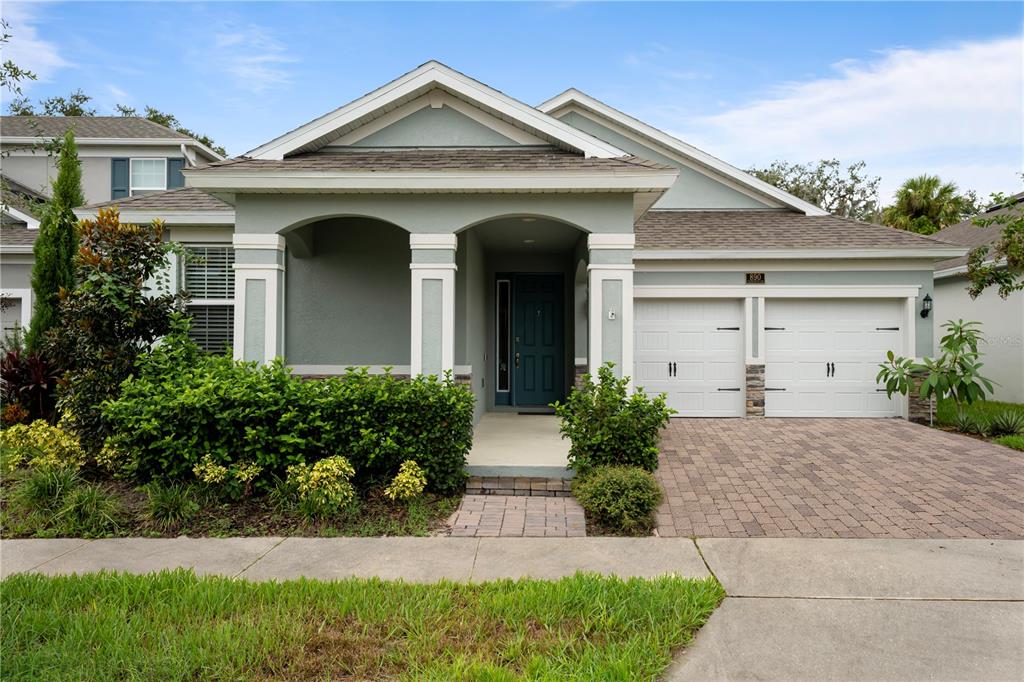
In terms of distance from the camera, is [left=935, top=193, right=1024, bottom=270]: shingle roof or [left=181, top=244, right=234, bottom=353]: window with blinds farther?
[left=935, top=193, right=1024, bottom=270]: shingle roof

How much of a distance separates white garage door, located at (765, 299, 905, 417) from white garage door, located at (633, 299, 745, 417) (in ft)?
2.02

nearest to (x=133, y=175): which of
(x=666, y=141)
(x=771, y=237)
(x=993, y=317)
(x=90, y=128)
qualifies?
(x=90, y=128)

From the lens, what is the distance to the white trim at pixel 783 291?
1048cm

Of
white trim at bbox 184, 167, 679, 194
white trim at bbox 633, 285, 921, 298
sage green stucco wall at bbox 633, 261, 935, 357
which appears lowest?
white trim at bbox 633, 285, 921, 298

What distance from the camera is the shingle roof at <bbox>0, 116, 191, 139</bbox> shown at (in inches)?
745

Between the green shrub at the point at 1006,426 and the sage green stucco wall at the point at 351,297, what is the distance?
8.94 metres

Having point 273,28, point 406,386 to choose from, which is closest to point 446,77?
point 273,28

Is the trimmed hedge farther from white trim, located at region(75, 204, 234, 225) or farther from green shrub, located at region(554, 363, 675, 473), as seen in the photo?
white trim, located at region(75, 204, 234, 225)

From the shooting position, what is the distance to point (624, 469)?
5805 mm

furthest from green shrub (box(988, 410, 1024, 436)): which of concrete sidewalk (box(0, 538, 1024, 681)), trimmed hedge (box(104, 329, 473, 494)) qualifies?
trimmed hedge (box(104, 329, 473, 494))

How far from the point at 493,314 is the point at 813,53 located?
7.45 m

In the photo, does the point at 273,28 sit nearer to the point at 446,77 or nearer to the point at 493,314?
the point at 446,77

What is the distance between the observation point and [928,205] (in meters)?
19.6

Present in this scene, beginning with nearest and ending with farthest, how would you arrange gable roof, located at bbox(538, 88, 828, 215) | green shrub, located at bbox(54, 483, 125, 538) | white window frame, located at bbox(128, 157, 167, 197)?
green shrub, located at bbox(54, 483, 125, 538)
gable roof, located at bbox(538, 88, 828, 215)
white window frame, located at bbox(128, 157, 167, 197)
